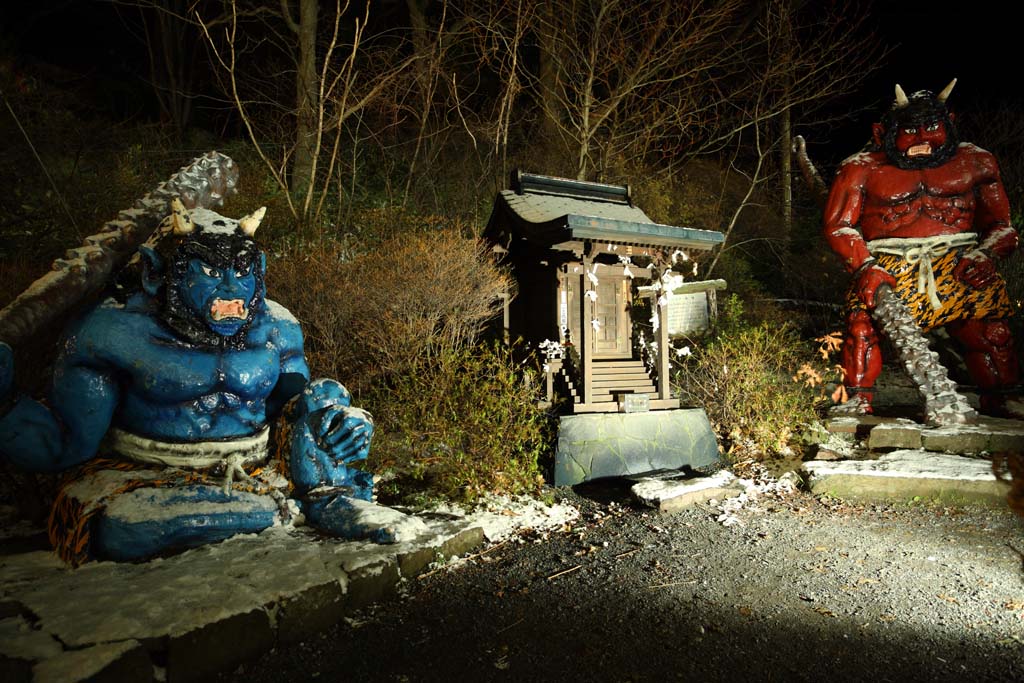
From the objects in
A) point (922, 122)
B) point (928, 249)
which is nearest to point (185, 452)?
point (928, 249)

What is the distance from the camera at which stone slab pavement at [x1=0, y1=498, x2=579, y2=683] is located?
230 cm

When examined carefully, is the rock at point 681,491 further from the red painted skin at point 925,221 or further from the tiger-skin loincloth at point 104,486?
the tiger-skin loincloth at point 104,486

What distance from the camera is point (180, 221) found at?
10.9 ft

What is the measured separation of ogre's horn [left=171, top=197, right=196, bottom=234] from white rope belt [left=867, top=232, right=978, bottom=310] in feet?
24.3

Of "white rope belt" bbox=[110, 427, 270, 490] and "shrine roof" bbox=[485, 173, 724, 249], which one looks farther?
"shrine roof" bbox=[485, 173, 724, 249]

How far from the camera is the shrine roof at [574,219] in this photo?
19.8ft

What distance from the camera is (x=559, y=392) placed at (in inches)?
275

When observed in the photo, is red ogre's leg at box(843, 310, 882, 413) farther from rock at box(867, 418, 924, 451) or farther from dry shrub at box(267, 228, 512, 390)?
dry shrub at box(267, 228, 512, 390)

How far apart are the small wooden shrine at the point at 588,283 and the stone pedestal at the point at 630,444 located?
0.54ft

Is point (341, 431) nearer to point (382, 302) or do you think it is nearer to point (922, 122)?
point (382, 302)

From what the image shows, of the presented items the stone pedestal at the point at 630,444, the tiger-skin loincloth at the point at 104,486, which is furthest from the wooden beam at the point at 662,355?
the tiger-skin loincloth at the point at 104,486

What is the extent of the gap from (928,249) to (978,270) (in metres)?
0.56

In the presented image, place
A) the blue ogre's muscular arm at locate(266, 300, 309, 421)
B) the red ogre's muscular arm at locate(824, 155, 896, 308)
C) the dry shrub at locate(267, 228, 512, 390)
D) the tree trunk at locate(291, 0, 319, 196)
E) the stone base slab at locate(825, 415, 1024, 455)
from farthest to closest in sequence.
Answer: the tree trunk at locate(291, 0, 319, 196), the red ogre's muscular arm at locate(824, 155, 896, 308), the dry shrub at locate(267, 228, 512, 390), the stone base slab at locate(825, 415, 1024, 455), the blue ogre's muscular arm at locate(266, 300, 309, 421)

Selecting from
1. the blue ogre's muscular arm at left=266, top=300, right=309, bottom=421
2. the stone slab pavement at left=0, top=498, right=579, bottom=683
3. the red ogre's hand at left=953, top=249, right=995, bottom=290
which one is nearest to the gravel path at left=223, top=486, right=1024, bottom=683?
the stone slab pavement at left=0, top=498, right=579, bottom=683
